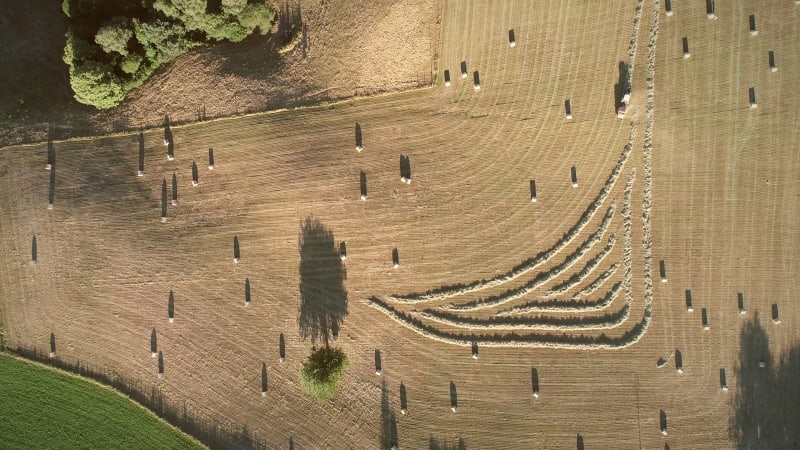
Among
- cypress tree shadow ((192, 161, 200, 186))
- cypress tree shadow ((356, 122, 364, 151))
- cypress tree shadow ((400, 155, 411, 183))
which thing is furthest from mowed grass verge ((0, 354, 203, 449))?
cypress tree shadow ((400, 155, 411, 183))

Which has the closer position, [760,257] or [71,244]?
[760,257]

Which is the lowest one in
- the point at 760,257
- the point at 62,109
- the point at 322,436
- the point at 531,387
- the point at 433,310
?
the point at 322,436

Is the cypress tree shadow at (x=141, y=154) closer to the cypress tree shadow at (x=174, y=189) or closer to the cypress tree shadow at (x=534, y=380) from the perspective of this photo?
the cypress tree shadow at (x=174, y=189)

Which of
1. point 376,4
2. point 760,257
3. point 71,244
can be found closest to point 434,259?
point 376,4

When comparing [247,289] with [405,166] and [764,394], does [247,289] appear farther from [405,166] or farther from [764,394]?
[764,394]

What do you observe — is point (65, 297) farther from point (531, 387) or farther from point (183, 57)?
point (531, 387)

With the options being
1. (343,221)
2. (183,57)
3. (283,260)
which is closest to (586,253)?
(343,221)

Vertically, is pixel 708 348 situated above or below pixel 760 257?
below

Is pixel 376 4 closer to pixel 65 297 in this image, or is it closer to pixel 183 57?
pixel 183 57
